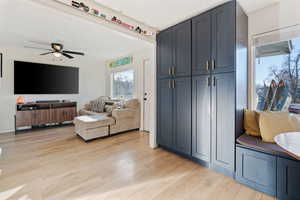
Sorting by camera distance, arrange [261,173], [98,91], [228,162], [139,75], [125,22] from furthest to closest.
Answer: [98,91]
[139,75]
[125,22]
[228,162]
[261,173]

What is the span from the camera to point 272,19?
197cm

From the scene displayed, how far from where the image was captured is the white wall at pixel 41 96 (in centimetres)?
384

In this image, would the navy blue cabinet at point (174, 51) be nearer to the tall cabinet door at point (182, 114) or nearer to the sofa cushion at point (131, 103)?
the tall cabinet door at point (182, 114)

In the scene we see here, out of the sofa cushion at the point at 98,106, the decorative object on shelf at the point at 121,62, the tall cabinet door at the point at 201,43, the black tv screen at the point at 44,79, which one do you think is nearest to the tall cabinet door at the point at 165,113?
the tall cabinet door at the point at 201,43

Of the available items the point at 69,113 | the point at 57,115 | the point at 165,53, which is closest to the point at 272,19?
the point at 165,53

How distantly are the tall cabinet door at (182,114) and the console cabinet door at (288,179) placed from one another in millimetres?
1069

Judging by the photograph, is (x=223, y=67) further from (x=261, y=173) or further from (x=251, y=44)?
(x=261, y=173)

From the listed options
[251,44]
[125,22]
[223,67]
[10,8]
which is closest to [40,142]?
[10,8]

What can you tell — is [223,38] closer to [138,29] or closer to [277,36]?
[277,36]

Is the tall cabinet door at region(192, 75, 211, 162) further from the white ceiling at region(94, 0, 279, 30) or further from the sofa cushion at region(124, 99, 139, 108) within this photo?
the sofa cushion at region(124, 99, 139, 108)

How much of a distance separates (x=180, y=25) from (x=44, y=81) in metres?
4.31

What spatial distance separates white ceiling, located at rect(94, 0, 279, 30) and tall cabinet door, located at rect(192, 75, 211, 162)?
0.97 m

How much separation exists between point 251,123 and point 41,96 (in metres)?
5.35

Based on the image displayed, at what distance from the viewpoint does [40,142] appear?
3086 mm
